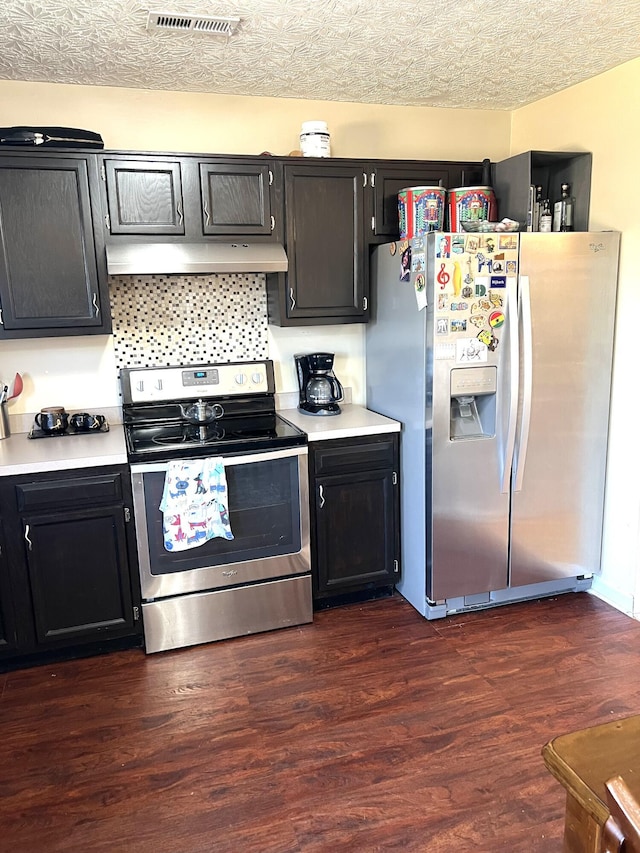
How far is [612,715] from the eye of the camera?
90.1 inches

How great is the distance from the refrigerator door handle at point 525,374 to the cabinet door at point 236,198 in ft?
3.95

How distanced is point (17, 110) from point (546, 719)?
3.35 meters

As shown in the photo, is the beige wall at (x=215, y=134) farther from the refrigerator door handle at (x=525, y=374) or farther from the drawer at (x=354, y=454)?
the refrigerator door handle at (x=525, y=374)

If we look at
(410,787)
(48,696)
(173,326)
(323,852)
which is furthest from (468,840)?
(173,326)

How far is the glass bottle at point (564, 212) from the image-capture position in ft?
10.1

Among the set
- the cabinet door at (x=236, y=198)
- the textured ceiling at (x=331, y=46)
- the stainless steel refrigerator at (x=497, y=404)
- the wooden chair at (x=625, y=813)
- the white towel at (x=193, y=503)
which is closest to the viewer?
the wooden chair at (x=625, y=813)

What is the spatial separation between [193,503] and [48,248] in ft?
4.13

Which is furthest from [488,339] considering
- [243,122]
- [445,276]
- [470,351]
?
[243,122]

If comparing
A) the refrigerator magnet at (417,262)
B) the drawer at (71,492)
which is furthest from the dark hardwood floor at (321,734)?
the refrigerator magnet at (417,262)

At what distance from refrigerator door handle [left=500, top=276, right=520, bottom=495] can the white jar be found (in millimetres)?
1093

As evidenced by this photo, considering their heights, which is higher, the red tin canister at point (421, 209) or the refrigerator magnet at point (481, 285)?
the red tin canister at point (421, 209)

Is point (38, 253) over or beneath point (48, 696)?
over

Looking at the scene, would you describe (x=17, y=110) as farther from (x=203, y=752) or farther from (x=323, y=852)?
(x=323, y=852)

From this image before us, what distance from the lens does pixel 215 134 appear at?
10.2 ft
